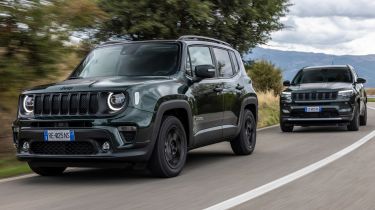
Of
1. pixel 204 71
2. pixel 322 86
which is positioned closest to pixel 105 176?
pixel 204 71

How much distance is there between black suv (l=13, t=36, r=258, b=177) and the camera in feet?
24.5

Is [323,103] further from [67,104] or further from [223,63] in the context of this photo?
[67,104]

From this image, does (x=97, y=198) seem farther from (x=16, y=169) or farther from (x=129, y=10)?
(x=129, y=10)

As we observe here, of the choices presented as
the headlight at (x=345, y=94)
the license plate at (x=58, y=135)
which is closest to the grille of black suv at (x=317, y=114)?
the headlight at (x=345, y=94)

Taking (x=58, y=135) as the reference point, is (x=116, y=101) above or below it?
above

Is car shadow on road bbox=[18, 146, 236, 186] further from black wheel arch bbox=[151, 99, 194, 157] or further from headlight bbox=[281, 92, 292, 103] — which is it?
headlight bbox=[281, 92, 292, 103]

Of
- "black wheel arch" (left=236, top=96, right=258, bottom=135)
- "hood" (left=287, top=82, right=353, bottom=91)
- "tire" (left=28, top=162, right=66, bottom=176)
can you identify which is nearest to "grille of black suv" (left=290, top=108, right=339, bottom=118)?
"hood" (left=287, top=82, right=353, bottom=91)

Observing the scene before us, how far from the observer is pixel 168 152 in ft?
26.3

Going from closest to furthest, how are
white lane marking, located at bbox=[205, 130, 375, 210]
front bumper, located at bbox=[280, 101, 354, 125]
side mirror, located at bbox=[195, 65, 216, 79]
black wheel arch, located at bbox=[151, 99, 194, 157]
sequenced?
white lane marking, located at bbox=[205, 130, 375, 210] → black wheel arch, located at bbox=[151, 99, 194, 157] → side mirror, located at bbox=[195, 65, 216, 79] → front bumper, located at bbox=[280, 101, 354, 125]

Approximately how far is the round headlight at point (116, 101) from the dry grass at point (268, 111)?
39.4 ft

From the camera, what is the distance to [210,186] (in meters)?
7.38

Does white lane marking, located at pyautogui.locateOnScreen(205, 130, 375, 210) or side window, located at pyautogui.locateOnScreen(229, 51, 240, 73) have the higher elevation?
side window, located at pyautogui.locateOnScreen(229, 51, 240, 73)

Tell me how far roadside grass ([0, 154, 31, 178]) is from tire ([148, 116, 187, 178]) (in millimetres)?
2095

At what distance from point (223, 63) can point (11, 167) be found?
363 centimetres
